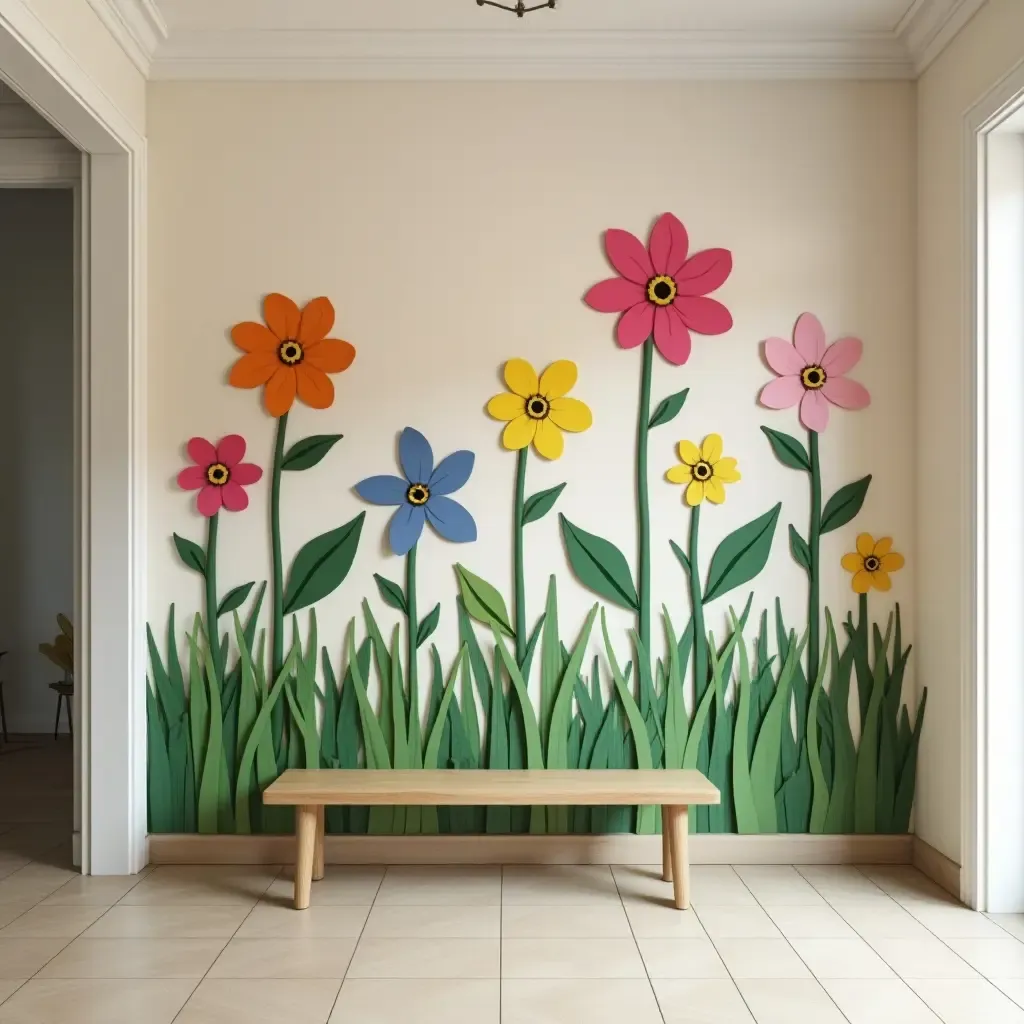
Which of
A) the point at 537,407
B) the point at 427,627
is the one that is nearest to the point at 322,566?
the point at 427,627

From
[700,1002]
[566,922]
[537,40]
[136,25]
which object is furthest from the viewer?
[537,40]

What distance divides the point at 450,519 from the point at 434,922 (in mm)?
1386

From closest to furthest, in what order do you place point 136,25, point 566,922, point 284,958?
point 284,958, point 566,922, point 136,25

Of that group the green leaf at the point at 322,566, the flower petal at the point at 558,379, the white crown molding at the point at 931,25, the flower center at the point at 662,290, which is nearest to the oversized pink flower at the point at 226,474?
the green leaf at the point at 322,566

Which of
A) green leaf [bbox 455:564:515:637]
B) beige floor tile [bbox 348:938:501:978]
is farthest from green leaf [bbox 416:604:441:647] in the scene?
beige floor tile [bbox 348:938:501:978]

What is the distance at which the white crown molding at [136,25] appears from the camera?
3.51 metres

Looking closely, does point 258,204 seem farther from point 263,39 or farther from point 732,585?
point 732,585

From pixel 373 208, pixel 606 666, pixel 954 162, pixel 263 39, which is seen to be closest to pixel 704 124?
pixel 954 162

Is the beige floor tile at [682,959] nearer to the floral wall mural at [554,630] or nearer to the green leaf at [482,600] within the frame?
the floral wall mural at [554,630]

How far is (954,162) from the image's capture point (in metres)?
3.63

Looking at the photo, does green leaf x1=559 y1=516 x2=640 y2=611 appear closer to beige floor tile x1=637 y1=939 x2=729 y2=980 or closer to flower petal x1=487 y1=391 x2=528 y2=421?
flower petal x1=487 y1=391 x2=528 y2=421

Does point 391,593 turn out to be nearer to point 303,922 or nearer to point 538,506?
point 538,506

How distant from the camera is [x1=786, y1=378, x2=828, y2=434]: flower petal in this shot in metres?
3.96

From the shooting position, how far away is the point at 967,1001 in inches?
110
